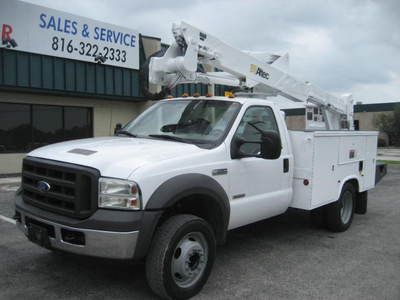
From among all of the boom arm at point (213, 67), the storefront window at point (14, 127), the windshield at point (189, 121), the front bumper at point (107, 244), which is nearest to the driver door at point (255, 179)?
the windshield at point (189, 121)

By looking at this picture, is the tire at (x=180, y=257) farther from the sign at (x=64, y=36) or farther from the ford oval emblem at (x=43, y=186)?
the sign at (x=64, y=36)

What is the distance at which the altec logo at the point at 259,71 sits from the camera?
6.95 metres

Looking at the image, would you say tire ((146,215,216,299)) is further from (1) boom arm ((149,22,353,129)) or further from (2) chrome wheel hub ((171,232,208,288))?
(1) boom arm ((149,22,353,129))

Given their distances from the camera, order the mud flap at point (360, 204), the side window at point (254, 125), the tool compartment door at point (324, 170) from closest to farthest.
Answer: the side window at point (254, 125)
the tool compartment door at point (324, 170)
the mud flap at point (360, 204)

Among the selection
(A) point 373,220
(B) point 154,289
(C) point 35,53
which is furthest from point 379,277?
(C) point 35,53

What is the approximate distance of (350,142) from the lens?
23.2 feet

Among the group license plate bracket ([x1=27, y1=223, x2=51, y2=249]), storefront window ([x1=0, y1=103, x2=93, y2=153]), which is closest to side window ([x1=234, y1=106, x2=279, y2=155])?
license plate bracket ([x1=27, y1=223, x2=51, y2=249])

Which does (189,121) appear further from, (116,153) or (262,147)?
(116,153)

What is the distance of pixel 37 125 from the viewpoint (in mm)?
14586

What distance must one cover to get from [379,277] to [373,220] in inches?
131

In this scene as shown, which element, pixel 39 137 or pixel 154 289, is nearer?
pixel 154 289

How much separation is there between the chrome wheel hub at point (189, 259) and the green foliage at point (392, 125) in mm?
39730

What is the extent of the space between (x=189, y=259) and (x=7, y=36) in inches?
431

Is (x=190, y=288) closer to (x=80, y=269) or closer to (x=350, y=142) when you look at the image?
(x=80, y=269)
